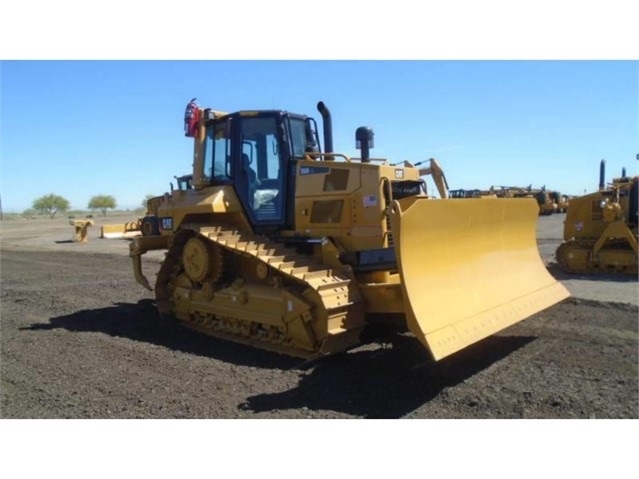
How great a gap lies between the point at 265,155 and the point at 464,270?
3174mm

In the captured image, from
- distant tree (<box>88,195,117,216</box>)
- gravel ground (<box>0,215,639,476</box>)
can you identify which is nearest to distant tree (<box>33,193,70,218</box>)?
distant tree (<box>88,195,117,216</box>)

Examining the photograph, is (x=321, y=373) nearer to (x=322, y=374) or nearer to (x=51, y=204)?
(x=322, y=374)

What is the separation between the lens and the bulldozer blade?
5.56 m

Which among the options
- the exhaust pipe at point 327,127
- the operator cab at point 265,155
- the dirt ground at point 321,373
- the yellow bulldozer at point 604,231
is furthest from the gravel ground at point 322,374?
the yellow bulldozer at point 604,231

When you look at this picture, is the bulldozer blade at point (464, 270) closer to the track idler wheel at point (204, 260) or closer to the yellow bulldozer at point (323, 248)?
the yellow bulldozer at point (323, 248)

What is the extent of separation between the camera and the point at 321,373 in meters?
5.92

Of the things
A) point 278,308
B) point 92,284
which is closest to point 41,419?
point 278,308

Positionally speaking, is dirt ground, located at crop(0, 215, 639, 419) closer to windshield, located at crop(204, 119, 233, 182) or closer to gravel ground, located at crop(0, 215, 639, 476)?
gravel ground, located at crop(0, 215, 639, 476)

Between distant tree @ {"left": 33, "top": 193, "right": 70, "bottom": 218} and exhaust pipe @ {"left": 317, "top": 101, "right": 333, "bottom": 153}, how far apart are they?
315 feet

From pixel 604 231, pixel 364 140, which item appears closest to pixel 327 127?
pixel 364 140

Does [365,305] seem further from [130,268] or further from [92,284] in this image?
[130,268]

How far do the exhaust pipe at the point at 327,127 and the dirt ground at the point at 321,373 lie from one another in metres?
2.73

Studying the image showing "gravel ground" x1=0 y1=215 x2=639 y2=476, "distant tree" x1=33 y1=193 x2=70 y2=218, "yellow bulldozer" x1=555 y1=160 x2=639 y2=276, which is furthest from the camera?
"distant tree" x1=33 y1=193 x2=70 y2=218

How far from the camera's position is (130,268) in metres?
16.4
